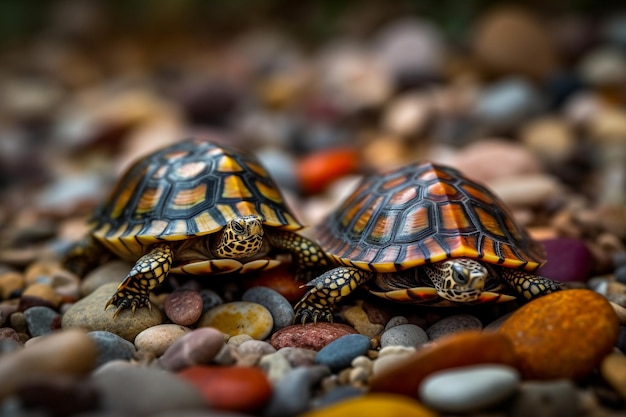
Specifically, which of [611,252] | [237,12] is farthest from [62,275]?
[237,12]

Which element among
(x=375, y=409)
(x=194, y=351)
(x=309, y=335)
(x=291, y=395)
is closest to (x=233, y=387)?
(x=291, y=395)

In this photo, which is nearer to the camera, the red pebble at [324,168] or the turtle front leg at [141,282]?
the turtle front leg at [141,282]

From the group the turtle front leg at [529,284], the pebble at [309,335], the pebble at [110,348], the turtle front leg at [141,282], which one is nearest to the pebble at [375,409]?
the pebble at [309,335]

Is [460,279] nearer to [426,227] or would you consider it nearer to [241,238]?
[426,227]

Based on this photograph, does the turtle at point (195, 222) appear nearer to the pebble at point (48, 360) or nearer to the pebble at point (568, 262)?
the pebble at point (48, 360)

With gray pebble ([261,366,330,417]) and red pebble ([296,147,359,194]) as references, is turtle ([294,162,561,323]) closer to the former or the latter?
gray pebble ([261,366,330,417])

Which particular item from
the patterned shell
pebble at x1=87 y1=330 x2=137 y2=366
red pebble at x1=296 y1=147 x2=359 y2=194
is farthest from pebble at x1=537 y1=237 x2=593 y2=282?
red pebble at x1=296 y1=147 x2=359 y2=194

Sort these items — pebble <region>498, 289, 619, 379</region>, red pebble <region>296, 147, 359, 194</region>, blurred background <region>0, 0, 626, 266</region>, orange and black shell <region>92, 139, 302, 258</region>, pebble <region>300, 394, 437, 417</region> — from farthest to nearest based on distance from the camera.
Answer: red pebble <region>296, 147, 359, 194</region>
blurred background <region>0, 0, 626, 266</region>
orange and black shell <region>92, 139, 302, 258</region>
pebble <region>498, 289, 619, 379</region>
pebble <region>300, 394, 437, 417</region>
